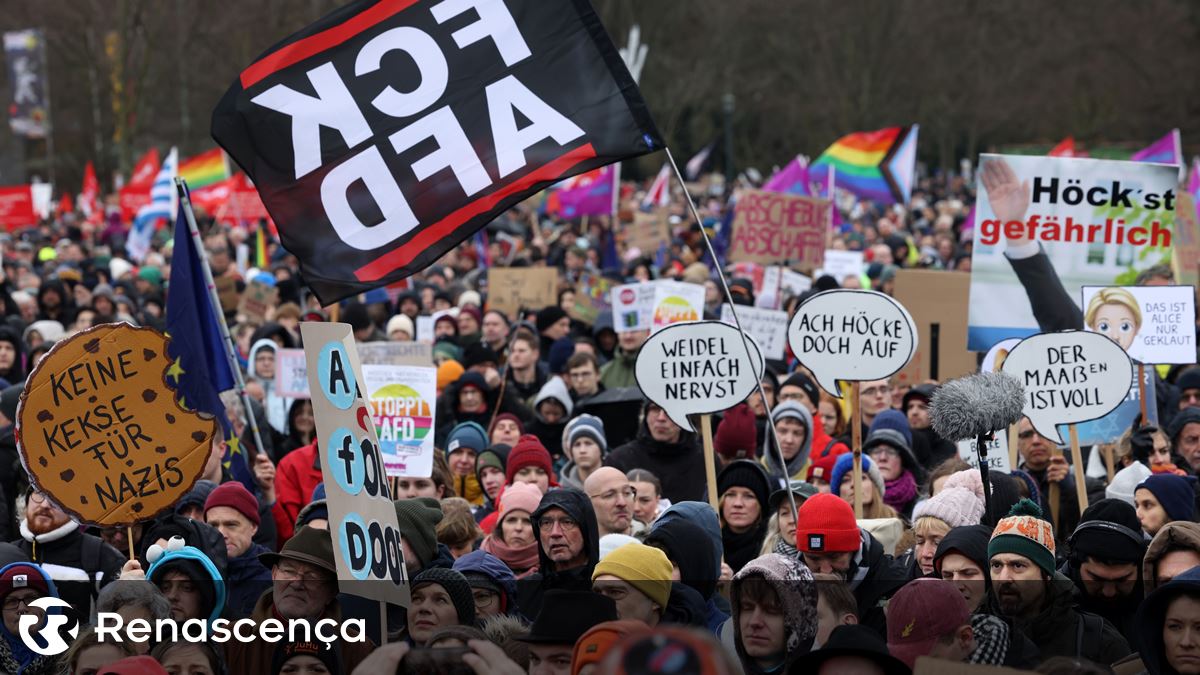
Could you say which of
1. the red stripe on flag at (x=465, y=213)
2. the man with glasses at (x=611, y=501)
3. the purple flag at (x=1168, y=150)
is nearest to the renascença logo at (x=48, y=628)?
the red stripe on flag at (x=465, y=213)

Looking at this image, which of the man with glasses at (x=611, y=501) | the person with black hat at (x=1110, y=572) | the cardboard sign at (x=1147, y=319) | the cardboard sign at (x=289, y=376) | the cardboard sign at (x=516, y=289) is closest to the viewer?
the person with black hat at (x=1110, y=572)

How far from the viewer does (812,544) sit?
5449 millimetres

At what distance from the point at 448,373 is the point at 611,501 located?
5.00m

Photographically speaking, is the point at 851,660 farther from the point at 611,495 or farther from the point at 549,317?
the point at 549,317

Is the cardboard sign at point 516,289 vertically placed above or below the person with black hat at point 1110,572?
above

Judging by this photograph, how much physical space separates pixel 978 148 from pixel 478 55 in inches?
2260

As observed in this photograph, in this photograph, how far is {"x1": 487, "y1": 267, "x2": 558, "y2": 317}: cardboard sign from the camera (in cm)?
1484

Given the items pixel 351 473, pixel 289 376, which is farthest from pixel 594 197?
pixel 351 473

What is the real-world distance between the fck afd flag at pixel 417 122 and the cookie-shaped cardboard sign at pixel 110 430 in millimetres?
827

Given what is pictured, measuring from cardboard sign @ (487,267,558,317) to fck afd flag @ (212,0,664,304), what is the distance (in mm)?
8961

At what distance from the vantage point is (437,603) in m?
5.25

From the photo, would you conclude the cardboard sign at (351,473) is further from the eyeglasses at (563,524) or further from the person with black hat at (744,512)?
the person with black hat at (744,512)

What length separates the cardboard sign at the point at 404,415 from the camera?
7.84 m

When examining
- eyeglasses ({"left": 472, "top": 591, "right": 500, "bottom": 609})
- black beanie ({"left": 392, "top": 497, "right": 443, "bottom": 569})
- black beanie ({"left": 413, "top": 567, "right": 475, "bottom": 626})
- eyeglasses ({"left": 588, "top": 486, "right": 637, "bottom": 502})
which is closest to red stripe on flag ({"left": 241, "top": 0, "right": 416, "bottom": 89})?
black beanie ({"left": 392, "top": 497, "right": 443, "bottom": 569})
